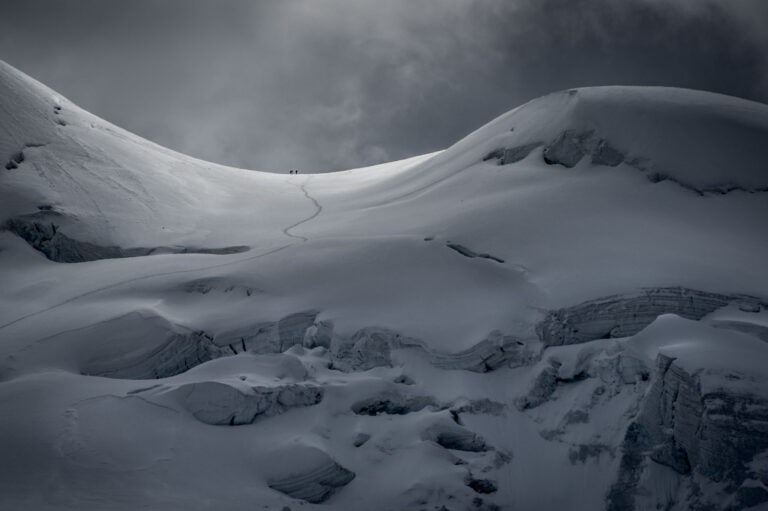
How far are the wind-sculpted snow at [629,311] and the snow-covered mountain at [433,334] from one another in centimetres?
4

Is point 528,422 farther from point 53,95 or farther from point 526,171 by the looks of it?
point 53,95

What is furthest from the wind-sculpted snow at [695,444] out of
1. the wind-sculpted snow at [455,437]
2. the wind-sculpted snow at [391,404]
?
the wind-sculpted snow at [391,404]

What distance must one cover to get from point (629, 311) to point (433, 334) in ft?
12.8

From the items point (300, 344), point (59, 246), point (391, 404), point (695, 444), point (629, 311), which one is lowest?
point (695, 444)

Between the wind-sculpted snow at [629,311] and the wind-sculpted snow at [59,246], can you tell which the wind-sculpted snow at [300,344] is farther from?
the wind-sculpted snow at [59,246]

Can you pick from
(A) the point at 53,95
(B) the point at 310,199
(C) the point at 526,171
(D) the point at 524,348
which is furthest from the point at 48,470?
(A) the point at 53,95

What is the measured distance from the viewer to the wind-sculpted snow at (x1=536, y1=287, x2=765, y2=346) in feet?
48.5

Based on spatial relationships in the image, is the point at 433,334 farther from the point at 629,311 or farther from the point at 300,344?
the point at 629,311

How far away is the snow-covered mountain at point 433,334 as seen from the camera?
1239 centimetres

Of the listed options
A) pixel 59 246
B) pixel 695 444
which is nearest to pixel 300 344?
pixel 695 444

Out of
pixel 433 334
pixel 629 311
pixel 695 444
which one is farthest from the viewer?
pixel 433 334

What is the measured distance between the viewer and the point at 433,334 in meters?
15.7

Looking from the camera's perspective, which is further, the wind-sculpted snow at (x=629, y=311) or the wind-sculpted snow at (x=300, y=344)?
the wind-sculpted snow at (x=300, y=344)

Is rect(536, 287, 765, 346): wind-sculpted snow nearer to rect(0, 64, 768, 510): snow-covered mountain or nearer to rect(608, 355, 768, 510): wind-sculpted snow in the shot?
rect(0, 64, 768, 510): snow-covered mountain
